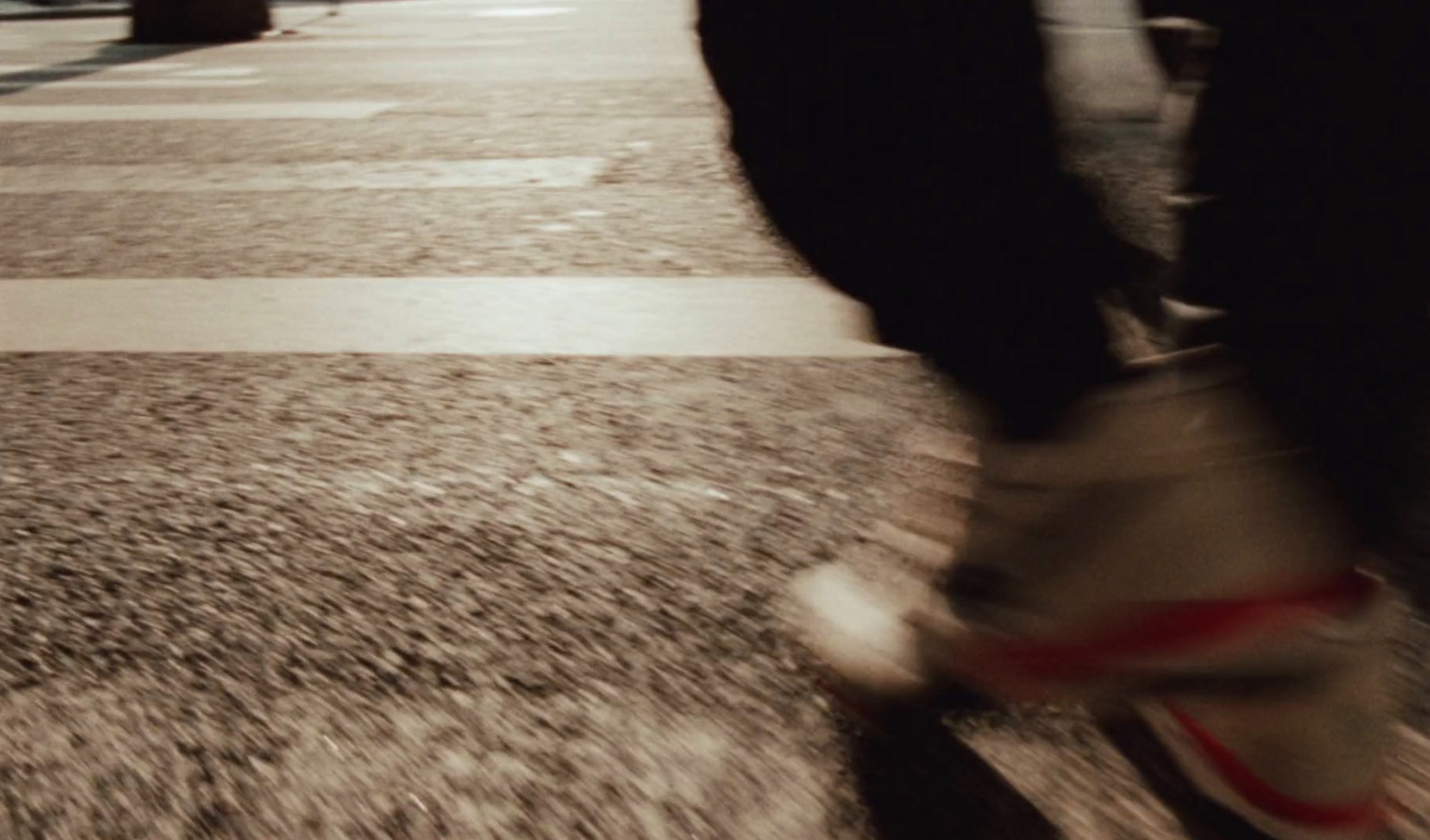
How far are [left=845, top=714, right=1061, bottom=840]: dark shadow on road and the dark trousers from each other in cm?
32

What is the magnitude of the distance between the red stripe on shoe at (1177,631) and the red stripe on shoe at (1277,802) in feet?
0.24

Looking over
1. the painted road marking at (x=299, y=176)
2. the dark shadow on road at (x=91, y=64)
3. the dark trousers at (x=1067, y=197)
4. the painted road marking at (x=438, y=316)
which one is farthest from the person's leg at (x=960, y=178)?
the dark shadow on road at (x=91, y=64)

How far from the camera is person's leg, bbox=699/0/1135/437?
4.69 feet

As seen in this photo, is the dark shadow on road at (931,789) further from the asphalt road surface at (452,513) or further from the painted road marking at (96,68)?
the painted road marking at (96,68)

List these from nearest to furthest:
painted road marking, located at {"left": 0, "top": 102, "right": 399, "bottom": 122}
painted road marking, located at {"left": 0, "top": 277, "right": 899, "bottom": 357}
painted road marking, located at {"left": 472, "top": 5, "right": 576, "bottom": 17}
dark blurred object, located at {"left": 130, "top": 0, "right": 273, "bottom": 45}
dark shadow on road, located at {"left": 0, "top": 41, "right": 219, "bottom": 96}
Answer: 1. painted road marking, located at {"left": 0, "top": 277, "right": 899, "bottom": 357}
2. painted road marking, located at {"left": 0, "top": 102, "right": 399, "bottom": 122}
3. dark shadow on road, located at {"left": 0, "top": 41, "right": 219, "bottom": 96}
4. dark blurred object, located at {"left": 130, "top": 0, "right": 273, "bottom": 45}
5. painted road marking, located at {"left": 472, "top": 5, "right": 576, "bottom": 17}

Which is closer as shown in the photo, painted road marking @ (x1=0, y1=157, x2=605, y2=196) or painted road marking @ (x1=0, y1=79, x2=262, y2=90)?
painted road marking @ (x1=0, y1=157, x2=605, y2=196)

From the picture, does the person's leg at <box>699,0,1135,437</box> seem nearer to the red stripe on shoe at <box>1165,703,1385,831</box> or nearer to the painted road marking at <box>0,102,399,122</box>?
the red stripe on shoe at <box>1165,703,1385,831</box>

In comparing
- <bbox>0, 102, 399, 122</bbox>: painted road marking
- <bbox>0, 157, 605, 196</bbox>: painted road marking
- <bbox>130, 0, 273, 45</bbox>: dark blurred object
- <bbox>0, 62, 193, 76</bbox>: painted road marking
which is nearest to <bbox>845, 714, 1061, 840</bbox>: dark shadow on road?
<bbox>0, 157, 605, 196</bbox>: painted road marking

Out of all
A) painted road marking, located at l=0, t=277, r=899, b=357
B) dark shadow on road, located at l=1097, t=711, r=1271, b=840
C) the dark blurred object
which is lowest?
the dark blurred object

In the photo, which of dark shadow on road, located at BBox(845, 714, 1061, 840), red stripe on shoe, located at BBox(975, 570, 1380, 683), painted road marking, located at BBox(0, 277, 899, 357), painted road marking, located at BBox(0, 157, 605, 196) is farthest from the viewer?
painted road marking, located at BBox(0, 157, 605, 196)

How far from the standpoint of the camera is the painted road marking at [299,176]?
4711 millimetres

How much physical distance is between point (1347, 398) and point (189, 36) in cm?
978

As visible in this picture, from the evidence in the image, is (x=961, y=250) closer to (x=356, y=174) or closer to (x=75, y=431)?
(x=75, y=431)

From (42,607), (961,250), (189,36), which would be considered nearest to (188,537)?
(42,607)
